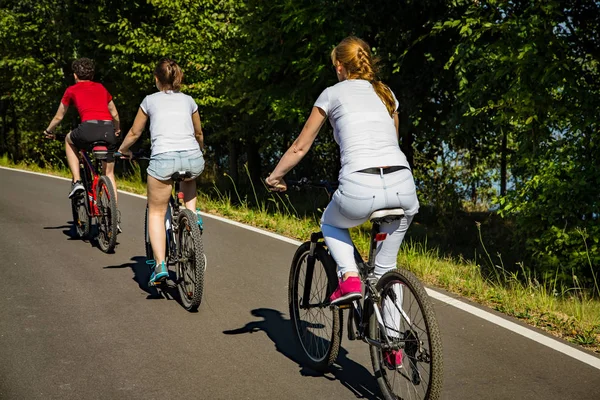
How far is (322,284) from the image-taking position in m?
5.00

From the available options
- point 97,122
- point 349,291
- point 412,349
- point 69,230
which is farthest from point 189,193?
point 69,230

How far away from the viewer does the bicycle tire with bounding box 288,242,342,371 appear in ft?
15.9

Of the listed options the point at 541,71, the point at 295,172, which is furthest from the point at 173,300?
the point at 295,172

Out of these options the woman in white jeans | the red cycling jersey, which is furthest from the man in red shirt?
the woman in white jeans

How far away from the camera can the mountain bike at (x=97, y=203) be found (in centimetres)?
844

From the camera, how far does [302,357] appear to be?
17.6 ft

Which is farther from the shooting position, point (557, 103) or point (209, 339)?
point (557, 103)

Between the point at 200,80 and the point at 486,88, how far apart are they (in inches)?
379

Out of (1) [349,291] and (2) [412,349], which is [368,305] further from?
(2) [412,349]

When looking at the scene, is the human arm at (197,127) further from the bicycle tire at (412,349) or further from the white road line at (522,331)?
the bicycle tire at (412,349)

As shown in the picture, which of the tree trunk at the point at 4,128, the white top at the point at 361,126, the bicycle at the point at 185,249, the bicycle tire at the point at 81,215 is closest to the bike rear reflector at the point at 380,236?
the white top at the point at 361,126

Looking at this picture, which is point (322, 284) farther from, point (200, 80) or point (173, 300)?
point (200, 80)

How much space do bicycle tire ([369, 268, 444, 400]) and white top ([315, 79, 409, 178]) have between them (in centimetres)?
64

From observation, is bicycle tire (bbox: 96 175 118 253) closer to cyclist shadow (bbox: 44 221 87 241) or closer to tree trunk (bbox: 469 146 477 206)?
cyclist shadow (bbox: 44 221 87 241)
